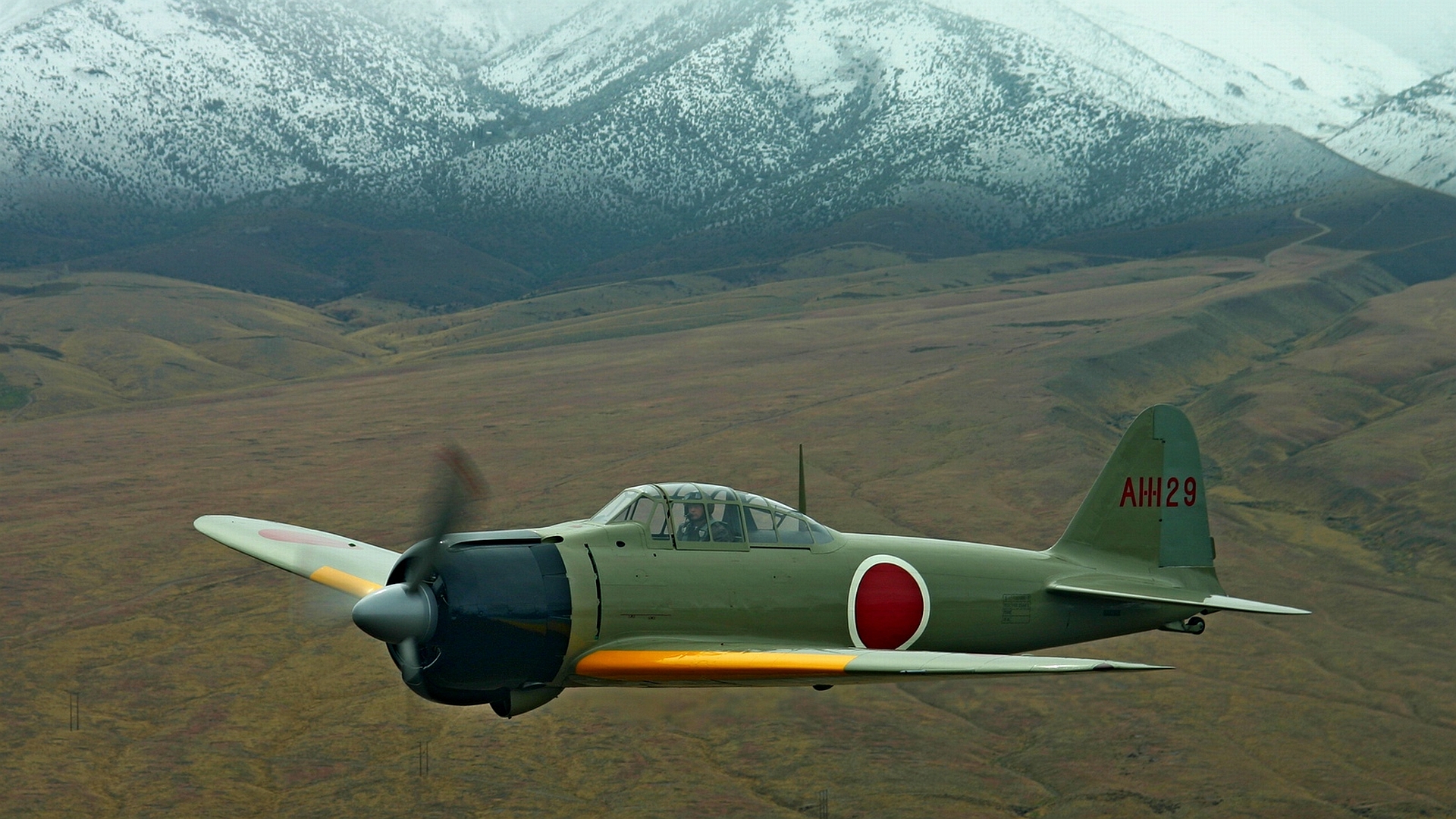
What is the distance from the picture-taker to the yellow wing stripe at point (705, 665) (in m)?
16.6

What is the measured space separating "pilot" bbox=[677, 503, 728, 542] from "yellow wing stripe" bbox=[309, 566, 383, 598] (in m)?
5.44

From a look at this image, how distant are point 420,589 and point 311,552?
7.47 m

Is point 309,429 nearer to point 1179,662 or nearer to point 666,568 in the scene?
point 1179,662

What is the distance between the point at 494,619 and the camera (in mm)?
16625

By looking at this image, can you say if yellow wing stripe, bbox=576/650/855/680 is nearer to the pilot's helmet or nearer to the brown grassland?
the brown grassland

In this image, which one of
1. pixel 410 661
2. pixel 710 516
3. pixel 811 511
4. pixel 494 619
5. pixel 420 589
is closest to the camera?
pixel 420 589

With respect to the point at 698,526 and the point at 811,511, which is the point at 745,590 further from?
the point at 811,511

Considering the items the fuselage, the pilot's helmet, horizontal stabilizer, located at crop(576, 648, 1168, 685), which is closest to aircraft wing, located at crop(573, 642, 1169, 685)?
horizontal stabilizer, located at crop(576, 648, 1168, 685)

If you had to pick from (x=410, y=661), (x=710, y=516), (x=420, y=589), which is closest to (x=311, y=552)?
(x=410, y=661)

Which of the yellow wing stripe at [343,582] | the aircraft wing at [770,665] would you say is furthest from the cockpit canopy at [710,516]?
the yellow wing stripe at [343,582]

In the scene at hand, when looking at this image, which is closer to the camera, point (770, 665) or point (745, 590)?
point (770, 665)

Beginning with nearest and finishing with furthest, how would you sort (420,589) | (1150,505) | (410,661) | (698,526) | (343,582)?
(420,589) < (410,661) < (698,526) < (343,582) < (1150,505)

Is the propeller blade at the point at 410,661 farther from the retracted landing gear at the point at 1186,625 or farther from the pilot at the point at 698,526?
the retracted landing gear at the point at 1186,625

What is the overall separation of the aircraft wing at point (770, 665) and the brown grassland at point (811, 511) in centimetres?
117
